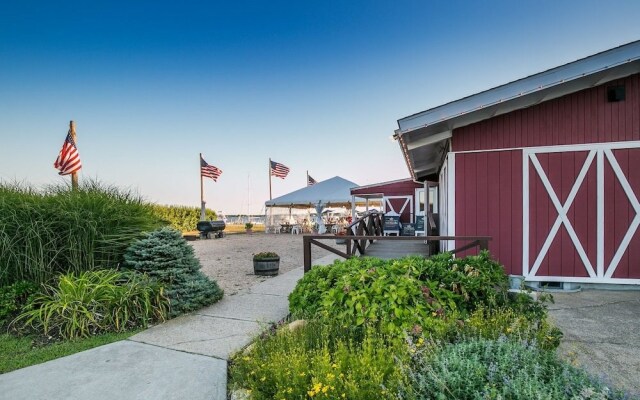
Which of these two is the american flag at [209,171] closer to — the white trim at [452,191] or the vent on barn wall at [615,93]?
the white trim at [452,191]

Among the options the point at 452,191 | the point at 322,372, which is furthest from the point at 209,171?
the point at 322,372

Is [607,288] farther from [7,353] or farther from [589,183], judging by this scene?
[7,353]

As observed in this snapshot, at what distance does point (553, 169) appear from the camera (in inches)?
198

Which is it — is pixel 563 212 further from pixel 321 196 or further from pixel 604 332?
pixel 321 196

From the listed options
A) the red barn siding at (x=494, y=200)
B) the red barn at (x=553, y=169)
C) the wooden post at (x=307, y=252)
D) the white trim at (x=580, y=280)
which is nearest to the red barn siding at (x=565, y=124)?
the red barn at (x=553, y=169)

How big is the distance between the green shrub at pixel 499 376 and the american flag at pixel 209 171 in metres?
18.7

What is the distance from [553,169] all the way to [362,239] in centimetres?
317

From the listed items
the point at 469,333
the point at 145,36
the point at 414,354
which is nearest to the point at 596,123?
the point at 469,333

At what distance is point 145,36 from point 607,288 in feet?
37.7

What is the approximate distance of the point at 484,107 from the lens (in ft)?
15.8

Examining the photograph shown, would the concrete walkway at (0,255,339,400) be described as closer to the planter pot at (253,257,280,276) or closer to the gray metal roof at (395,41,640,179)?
the planter pot at (253,257,280,276)

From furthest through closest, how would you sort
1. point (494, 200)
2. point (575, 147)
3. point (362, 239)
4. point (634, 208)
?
point (362, 239), point (494, 200), point (575, 147), point (634, 208)

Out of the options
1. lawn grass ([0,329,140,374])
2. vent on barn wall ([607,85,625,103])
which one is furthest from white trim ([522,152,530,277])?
lawn grass ([0,329,140,374])

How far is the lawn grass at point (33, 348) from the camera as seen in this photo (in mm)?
2875
